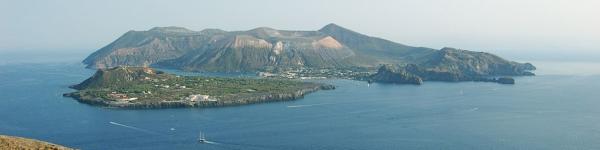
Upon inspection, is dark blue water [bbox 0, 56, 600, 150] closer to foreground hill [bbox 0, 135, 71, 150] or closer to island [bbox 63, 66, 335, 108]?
island [bbox 63, 66, 335, 108]

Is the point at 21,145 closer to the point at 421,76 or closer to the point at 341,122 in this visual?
the point at 341,122

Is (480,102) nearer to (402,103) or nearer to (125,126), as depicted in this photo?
(402,103)

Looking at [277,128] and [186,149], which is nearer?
[186,149]

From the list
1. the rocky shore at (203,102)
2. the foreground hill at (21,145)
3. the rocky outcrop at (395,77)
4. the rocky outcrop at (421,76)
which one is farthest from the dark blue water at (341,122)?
the foreground hill at (21,145)

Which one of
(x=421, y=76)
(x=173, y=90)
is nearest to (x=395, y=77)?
(x=421, y=76)

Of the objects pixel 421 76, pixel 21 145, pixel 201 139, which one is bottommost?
pixel 201 139

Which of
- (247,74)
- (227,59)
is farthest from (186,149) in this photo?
(227,59)
